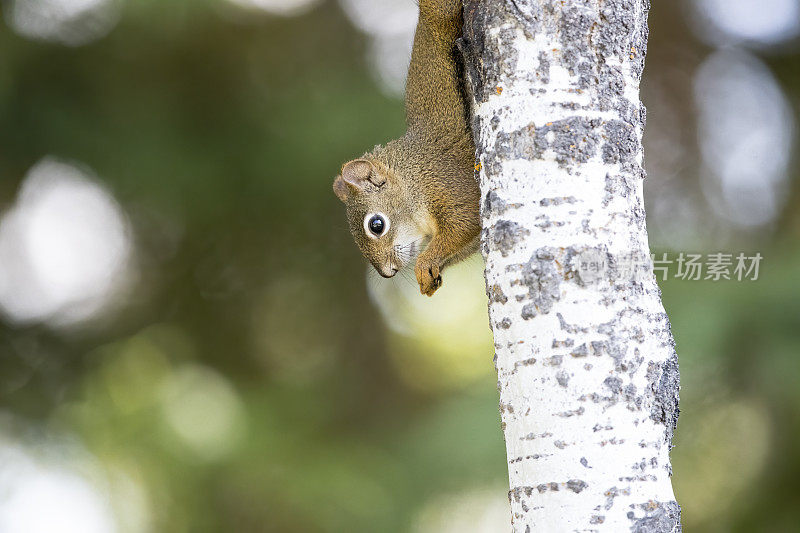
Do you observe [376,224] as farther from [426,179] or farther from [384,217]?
[426,179]

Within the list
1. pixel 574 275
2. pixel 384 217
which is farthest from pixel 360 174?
pixel 574 275

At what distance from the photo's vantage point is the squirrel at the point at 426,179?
2111 mm

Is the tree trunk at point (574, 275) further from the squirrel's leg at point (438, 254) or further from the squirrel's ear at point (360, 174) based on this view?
the squirrel's ear at point (360, 174)

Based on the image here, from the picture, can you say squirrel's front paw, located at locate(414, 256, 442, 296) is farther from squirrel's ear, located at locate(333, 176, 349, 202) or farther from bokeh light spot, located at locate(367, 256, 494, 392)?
bokeh light spot, located at locate(367, 256, 494, 392)

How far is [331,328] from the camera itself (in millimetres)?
4105

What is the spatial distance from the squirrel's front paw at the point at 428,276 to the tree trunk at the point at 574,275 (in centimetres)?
69

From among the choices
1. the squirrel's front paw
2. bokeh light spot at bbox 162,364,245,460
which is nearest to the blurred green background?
bokeh light spot at bbox 162,364,245,460

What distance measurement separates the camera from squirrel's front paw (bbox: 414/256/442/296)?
2.11 m

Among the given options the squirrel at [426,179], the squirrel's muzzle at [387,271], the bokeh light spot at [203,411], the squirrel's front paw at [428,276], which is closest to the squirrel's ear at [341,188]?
the squirrel at [426,179]

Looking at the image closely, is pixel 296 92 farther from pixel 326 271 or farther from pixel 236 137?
pixel 326 271

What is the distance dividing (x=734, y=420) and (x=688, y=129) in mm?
1514

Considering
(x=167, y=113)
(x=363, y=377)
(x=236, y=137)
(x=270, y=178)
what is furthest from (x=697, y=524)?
(x=167, y=113)

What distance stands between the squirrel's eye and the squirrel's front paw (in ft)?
0.84

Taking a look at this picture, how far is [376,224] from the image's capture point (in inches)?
93.2
